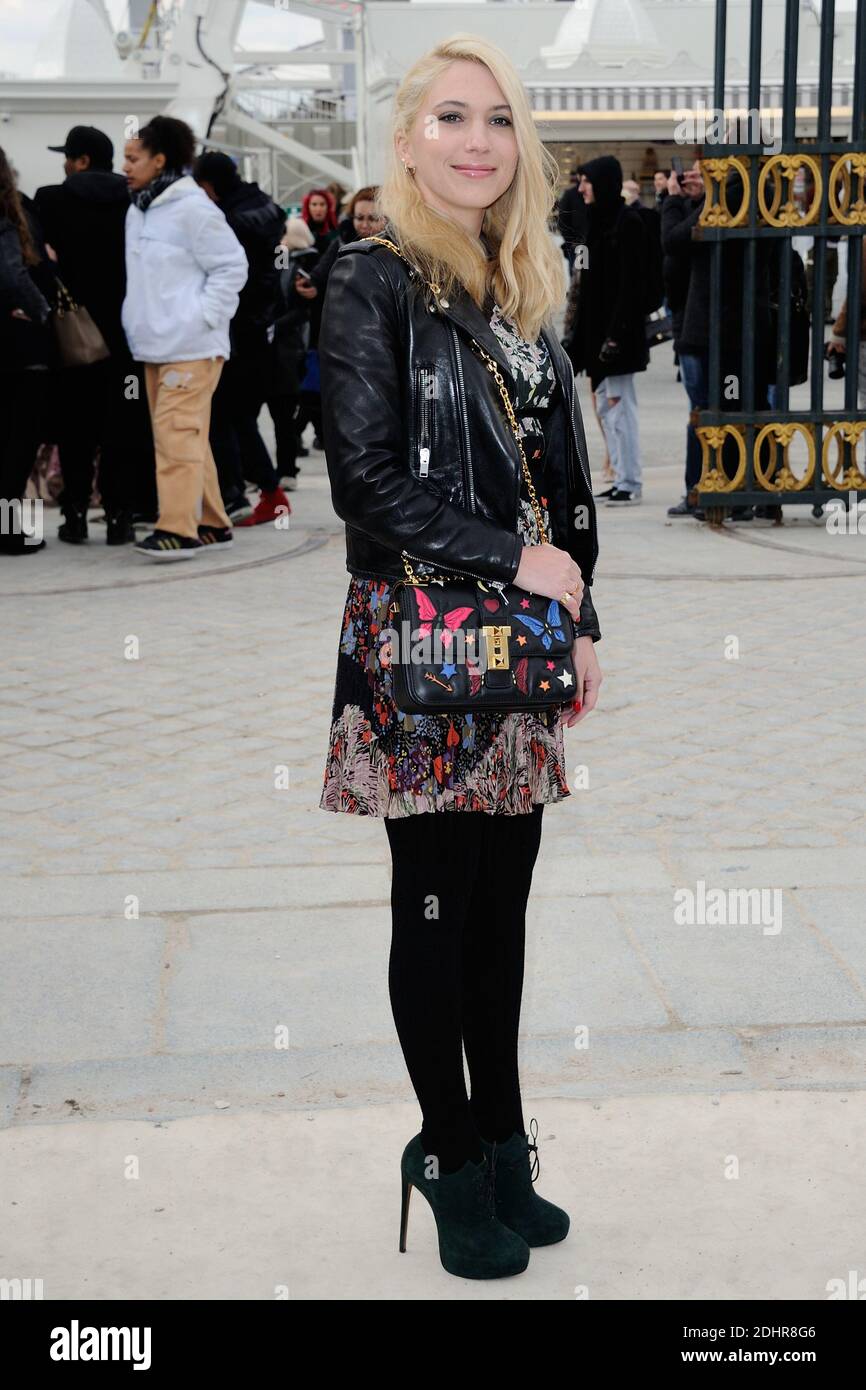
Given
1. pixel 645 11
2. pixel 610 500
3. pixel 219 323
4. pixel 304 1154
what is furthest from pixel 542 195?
pixel 645 11

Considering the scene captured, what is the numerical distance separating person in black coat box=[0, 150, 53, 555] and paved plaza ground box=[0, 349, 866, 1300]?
2249 millimetres

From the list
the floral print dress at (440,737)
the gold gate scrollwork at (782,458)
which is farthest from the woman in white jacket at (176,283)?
the floral print dress at (440,737)

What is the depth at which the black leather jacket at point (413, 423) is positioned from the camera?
2.55 meters

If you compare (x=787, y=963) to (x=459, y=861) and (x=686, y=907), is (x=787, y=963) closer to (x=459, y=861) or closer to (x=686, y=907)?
(x=686, y=907)

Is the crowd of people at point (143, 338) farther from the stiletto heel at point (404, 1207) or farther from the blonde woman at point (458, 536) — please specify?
the stiletto heel at point (404, 1207)

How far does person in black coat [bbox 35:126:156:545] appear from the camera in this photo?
9.19 metres

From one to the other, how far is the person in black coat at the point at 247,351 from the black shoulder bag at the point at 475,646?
7514 millimetres

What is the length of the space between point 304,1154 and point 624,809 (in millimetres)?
2197

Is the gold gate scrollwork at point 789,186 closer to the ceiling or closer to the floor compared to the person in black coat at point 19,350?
closer to the ceiling

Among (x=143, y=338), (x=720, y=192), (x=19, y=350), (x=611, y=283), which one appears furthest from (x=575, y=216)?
(x=19, y=350)

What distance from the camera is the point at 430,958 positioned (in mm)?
2717

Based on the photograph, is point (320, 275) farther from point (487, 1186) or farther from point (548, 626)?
point (487, 1186)
